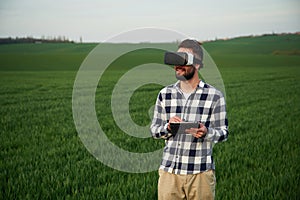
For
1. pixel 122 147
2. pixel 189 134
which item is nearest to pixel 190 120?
pixel 189 134

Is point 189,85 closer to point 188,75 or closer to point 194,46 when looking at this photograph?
point 188,75

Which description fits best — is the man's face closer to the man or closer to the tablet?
the man

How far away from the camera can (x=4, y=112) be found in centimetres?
1093

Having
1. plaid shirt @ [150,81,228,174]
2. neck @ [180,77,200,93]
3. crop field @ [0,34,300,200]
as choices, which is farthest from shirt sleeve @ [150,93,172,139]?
crop field @ [0,34,300,200]

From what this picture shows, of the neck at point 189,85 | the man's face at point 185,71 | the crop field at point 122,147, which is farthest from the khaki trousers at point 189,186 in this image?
the crop field at point 122,147

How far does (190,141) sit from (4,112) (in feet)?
31.2

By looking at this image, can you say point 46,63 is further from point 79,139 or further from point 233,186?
point 233,186

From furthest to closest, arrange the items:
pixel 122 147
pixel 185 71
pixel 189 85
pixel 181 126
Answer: pixel 122 147
pixel 189 85
pixel 185 71
pixel 181 126

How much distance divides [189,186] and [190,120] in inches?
21.1

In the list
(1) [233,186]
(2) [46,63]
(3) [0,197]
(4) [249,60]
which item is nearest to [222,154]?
(1) [233,186]

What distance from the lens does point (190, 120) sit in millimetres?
2742

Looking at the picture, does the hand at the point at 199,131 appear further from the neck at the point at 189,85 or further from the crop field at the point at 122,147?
the crop field at the point at 122,147

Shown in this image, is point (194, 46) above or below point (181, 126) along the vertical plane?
above

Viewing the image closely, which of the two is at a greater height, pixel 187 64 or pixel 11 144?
pixel 187 64
